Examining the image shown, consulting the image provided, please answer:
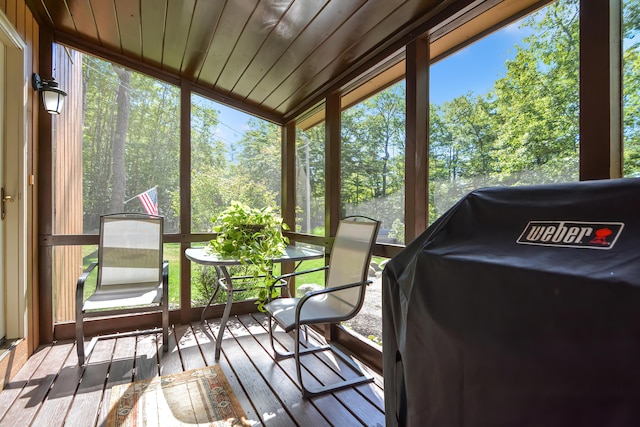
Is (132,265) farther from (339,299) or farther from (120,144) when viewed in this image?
(339,299)

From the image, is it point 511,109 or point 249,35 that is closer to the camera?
point 511,109

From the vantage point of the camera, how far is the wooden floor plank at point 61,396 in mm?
1746

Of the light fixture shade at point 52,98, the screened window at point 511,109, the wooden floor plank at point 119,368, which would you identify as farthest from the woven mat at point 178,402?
the light fixture shade at point 52,98

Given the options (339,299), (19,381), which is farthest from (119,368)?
(339,299)

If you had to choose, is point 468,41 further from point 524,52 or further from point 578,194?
point 578,194

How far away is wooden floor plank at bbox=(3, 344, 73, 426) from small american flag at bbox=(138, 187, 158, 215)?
52.1 inches

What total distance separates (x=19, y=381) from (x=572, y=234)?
310 cm

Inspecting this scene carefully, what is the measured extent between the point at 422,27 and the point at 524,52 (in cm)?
68

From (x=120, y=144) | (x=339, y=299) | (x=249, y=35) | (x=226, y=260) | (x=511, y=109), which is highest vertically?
(x=249, y=35)

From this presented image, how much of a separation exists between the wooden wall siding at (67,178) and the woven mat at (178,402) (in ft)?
4.55

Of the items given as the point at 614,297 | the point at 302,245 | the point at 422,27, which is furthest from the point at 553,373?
the point at 302,245

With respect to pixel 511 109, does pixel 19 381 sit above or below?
below

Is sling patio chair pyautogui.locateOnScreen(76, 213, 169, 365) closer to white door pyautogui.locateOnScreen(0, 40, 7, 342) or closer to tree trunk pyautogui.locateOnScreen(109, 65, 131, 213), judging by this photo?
tree trunk pyautogui.locateOnScreen(109, 65, 131, 213)

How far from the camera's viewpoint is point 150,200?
10.5 feet
